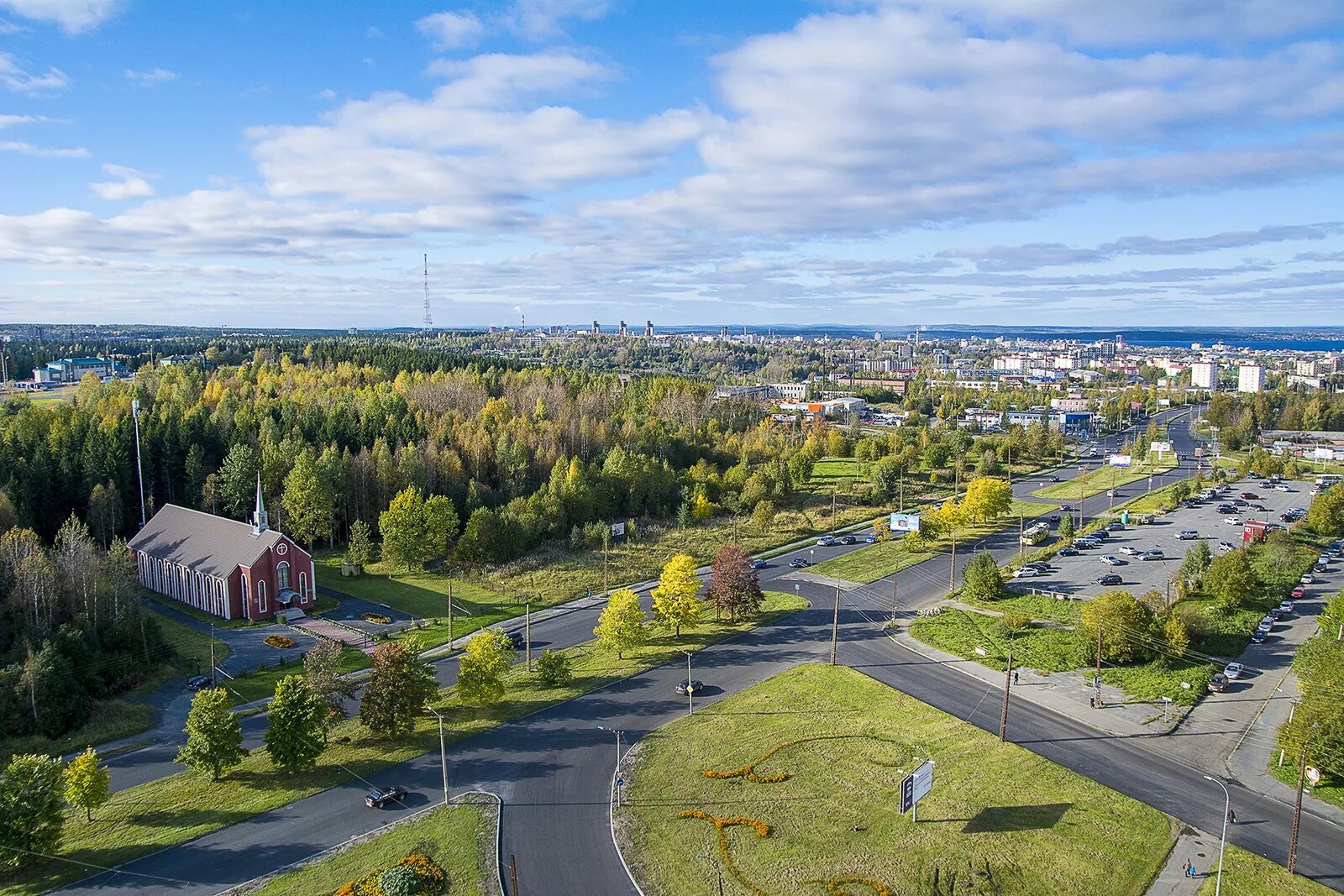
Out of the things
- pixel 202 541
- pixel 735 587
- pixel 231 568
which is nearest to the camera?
pixel 735 587

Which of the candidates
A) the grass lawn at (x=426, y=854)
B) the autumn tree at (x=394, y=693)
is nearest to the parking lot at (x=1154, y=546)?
the autumn tree at (x=394, y=693)

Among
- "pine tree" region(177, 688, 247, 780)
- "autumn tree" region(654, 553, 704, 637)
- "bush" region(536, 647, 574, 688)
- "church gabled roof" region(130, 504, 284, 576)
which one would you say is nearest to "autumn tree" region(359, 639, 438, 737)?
"pine tree" region(177, 688, 247, 780)

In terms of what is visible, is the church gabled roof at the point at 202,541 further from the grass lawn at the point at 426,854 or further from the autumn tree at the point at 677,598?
the grass lawn at the point at 426,854

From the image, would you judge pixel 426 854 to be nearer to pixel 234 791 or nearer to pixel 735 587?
pixel 234 791

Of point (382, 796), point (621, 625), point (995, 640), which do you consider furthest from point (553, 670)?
point (995, 640)

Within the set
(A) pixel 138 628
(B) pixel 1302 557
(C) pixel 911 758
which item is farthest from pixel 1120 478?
(A) pixel 138 628

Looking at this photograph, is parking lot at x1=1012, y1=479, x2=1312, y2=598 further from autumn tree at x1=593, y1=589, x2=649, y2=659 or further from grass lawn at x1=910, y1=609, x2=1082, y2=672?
autumn tree at x1=593, y1=589, x2=649, y2=659

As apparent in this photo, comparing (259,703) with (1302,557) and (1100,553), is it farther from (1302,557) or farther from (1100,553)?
(1302,557)
